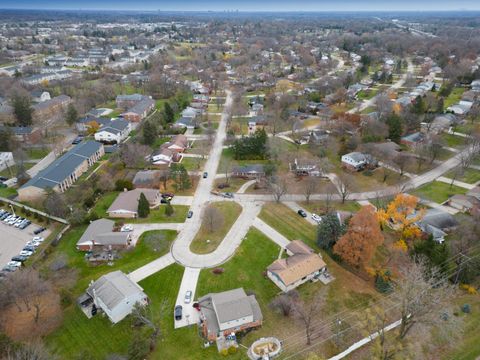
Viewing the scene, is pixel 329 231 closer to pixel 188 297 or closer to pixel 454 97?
pixel 188 297

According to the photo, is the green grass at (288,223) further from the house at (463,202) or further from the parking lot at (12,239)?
the parking lot at (12,239)

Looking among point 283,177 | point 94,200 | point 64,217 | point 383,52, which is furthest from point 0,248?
point 383,52

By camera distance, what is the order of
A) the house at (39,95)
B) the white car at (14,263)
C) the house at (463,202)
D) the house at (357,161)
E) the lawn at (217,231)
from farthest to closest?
the house at (39,95)
the house at (357,161)
the house at (463,202)
the lawn at (217,231)
the white car at (14,263)

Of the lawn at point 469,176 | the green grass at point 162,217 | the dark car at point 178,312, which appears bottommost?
the green grass at point 162,217

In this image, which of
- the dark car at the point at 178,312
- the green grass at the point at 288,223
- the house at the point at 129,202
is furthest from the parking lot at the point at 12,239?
the green grass at the point at 288,223

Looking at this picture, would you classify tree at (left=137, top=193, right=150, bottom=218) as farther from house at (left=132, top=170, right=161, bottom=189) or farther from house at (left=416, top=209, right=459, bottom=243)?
house at (left=416, top=209, right=459, bottom=243)

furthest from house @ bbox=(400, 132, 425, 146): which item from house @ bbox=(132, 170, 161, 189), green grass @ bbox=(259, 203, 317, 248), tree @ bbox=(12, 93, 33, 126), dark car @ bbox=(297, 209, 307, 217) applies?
tree @ bbox=(12, 93, 33, 126)
